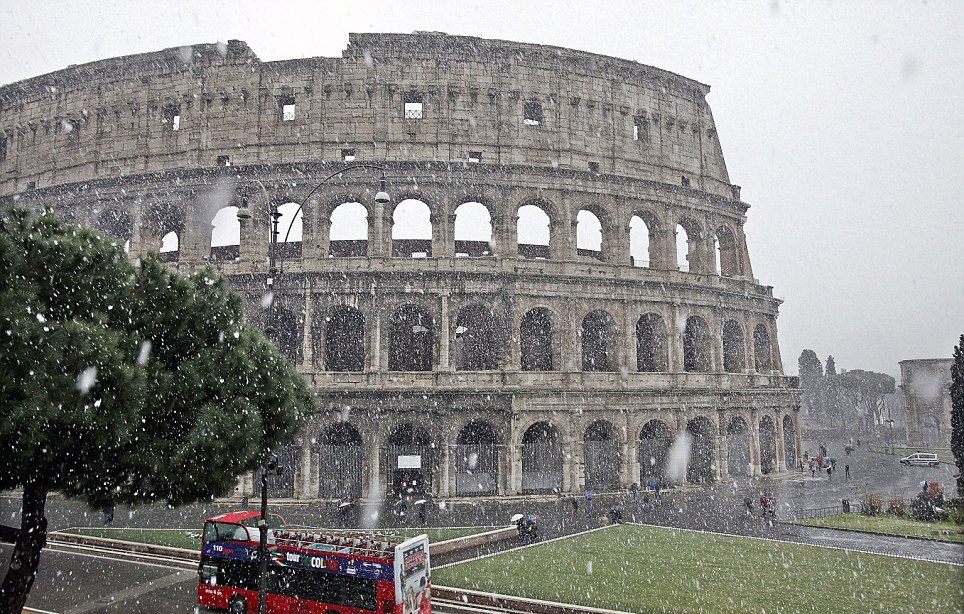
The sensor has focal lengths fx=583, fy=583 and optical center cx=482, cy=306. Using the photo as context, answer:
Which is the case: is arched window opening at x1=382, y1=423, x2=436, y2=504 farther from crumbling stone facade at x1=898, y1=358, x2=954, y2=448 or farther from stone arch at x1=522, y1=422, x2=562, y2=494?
crumbling stone facade at x1=898, y1=358, x2=954, y2=448

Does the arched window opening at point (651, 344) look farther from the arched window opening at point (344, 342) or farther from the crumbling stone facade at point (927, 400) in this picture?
the crumbling stone facade at point (927, 400)

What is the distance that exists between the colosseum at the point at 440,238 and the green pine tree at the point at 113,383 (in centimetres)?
1588

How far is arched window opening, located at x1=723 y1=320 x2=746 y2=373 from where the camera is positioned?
34.2 metres

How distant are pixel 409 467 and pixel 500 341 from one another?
285 inches

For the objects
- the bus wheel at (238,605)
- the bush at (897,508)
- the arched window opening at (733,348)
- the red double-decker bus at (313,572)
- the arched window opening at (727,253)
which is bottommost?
the bush at (897,508)

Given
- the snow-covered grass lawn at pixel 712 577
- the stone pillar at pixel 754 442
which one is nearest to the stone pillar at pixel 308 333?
the snow-covered grass lawn at pixel 712 577

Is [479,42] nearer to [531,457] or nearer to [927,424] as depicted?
[531,457]

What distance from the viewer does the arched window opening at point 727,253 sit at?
35688 millimetres

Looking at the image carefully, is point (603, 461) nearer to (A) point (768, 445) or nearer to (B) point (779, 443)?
(B) point (779, 443)

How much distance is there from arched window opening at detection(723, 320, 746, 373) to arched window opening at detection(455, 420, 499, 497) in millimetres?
15542

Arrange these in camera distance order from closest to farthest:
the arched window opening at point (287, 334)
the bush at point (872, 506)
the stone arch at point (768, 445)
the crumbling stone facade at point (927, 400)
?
the bush at point (872, 506) → the arched window opening at point (287, 334) → the stone arch at point (768, 445) → the crumbling stone facade at point (927, 400)

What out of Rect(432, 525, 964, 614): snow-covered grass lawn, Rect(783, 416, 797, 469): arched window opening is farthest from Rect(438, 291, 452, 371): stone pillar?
Rect(783, 416, 797, 469): arched window opening

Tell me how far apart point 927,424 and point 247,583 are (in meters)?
66.1

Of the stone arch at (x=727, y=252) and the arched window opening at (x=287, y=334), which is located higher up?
the stone arch at (x=727, y=252)
